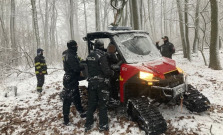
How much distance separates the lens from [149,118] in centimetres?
404

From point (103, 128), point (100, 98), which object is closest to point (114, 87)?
point (100, 98)

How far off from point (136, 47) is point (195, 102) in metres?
2.06

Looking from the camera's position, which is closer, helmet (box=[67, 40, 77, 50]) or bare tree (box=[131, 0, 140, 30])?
helmet (box=[67, 40, 77, 50])

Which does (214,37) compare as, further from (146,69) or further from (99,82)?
(99,82)

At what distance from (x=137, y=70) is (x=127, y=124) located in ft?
4.68

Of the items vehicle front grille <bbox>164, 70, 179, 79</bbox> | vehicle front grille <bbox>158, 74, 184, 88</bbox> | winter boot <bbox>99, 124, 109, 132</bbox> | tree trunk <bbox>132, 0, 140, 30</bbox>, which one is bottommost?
winter boot <bbox>99, 124, 109, 132</bbox>

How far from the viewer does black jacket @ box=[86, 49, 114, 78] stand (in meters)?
4.50

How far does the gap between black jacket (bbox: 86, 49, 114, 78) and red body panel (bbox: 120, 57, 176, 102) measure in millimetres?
322

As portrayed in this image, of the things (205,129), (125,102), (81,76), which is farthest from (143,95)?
(81,76)

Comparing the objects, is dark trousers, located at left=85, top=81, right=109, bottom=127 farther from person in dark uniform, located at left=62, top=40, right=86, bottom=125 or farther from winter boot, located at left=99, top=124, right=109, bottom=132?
person in dark uniform, located at left=62, top=40, right=86, bottom=125

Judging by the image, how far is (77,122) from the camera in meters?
5.33

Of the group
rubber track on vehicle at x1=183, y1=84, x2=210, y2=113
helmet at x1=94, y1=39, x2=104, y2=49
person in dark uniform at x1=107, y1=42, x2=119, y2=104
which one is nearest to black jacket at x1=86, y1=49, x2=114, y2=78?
helmet at x1=94, y1=39, x2=104, y2=49

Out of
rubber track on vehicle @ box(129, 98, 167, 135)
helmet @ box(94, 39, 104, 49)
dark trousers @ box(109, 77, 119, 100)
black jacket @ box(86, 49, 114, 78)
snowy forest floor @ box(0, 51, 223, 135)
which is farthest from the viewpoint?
dark trousers @ box(109, 77, 119, 100)

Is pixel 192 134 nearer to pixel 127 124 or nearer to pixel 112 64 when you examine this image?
pixel 127 124
